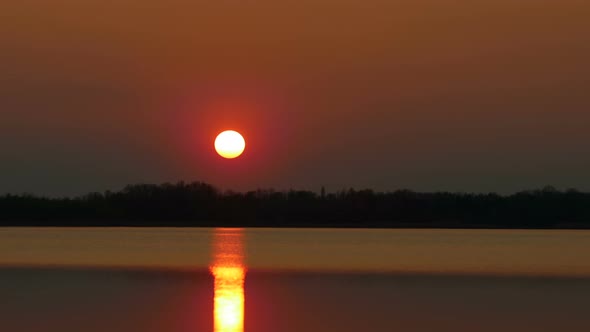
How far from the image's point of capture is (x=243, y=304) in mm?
21578

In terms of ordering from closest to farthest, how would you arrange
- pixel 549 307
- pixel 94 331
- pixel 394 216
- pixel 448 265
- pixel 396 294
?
pixel 94 331 < pixel 549 307 < pixel 396 294 < pixel 448 265 < pixel 394 216

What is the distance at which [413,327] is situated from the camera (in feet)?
60.0

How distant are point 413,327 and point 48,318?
21.4 feet

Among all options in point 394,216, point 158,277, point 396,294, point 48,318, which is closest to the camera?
point 48,318

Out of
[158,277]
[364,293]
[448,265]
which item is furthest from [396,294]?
[448,265]

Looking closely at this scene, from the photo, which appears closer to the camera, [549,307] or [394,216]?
[549,307]

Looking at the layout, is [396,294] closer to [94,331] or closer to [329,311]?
[329,311]

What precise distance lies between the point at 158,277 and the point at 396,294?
28.2 ft

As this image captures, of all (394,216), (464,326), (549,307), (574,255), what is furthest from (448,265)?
(394,216)

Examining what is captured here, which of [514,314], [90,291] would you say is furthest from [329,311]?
[90,291]

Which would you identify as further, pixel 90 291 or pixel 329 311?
pixel 90 291

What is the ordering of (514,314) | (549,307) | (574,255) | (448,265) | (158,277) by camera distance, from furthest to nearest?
(574,255), (448,265), (158,277), (549,307), (514,314)

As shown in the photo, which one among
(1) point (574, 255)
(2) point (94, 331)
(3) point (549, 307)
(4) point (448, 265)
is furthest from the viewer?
(1) point (574, 255)

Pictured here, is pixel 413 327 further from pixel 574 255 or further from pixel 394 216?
pixel 394 216
